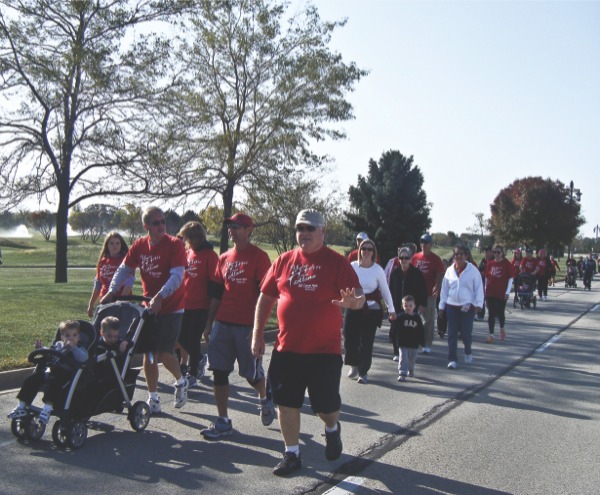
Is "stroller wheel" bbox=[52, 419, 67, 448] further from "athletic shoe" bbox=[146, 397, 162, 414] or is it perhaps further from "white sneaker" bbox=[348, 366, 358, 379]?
"white sneaker" bbox=[348, 366, 358, 379]

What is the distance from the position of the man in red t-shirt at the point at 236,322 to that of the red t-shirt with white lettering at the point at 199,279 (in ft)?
4.50

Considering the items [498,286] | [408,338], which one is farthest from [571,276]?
[408,338]

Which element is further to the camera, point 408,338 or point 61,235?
point 61,235

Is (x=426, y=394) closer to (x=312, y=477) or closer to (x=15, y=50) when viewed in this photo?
(x=312, y=477)

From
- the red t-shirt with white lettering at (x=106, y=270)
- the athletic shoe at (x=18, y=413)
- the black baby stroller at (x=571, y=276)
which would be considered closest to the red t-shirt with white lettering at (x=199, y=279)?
the red t-shirt with white lettering at (x=106, y=270)

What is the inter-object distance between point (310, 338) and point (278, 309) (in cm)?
40

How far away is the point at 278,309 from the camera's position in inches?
211

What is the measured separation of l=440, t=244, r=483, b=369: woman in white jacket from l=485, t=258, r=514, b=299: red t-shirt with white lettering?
13.0ft

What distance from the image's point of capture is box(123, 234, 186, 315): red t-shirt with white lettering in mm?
6902

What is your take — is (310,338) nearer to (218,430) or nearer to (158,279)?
(218,430)

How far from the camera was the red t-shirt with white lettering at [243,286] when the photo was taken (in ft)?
20.8

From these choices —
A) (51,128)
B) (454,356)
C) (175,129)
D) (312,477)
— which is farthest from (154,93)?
(312,477)

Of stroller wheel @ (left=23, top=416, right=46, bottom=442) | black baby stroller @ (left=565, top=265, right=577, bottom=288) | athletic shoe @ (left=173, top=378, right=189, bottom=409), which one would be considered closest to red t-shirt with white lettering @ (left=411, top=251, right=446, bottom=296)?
athletic shoe @ (left=173, top=378, right=189, bottom=409)

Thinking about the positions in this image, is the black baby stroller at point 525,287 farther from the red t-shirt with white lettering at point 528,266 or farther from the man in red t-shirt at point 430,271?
the man in red t-shirt at point 430,271
